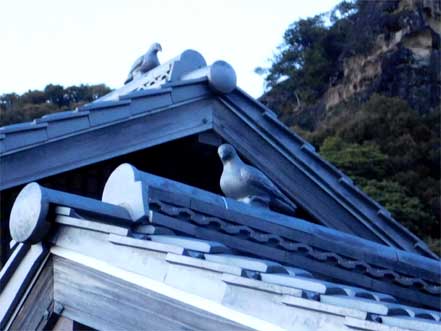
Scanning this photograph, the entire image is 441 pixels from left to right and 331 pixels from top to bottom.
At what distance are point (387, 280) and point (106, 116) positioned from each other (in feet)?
6.34

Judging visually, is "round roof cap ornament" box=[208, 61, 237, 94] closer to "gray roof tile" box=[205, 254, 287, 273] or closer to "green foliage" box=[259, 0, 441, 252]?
"gray roof tile" box=[205, 254, 287, 273]

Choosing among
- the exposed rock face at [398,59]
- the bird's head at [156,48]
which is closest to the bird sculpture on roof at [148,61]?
the bird's head at [156,48]

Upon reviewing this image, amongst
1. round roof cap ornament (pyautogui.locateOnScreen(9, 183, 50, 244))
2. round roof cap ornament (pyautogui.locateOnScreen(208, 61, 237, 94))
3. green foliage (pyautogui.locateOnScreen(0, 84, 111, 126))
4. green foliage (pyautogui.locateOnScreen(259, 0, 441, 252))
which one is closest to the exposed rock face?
green foliage (pyautogui.locateOnScreen(259, 0, 441, 252))

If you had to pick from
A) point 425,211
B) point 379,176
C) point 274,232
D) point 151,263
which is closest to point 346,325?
point 151,263

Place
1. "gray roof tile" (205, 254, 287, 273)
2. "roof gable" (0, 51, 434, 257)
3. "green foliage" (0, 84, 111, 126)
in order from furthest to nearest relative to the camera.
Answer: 1. "green foliage" (0, 84, 111, 126)
2. "roof gable" (0, 51, 434, 257)
3. "gray roof tile" (205, 254, 287, 273)

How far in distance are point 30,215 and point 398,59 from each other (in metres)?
35.9

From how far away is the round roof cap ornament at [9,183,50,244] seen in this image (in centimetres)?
305

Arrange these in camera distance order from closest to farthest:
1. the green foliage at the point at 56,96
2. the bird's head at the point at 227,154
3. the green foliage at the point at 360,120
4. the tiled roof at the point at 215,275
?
1. the tiled roof at the point at 215,275
2. the bird's head at the point at 227,154
3. the green foliage at the point at 56,96
4. the green foliage at the point at 360,120

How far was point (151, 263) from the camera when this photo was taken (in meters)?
2.79

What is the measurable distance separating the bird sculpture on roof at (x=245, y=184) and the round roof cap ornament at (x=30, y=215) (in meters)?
1.08

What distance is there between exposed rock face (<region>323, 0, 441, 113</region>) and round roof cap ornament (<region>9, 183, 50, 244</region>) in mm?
31697

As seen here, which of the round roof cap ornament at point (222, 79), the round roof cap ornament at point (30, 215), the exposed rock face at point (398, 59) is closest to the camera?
the round roof cap ornament at point (30, 215)

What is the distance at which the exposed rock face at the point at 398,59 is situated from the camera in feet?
118

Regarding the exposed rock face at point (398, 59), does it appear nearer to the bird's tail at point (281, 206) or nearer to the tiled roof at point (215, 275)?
the bird's tail at point (281, 206)
